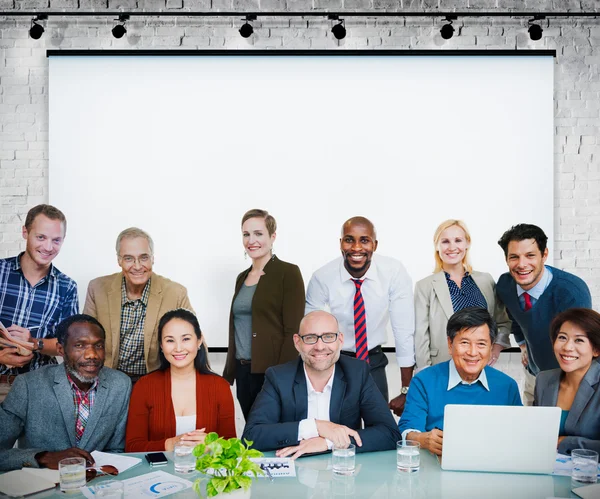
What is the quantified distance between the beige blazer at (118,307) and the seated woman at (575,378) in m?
2.12

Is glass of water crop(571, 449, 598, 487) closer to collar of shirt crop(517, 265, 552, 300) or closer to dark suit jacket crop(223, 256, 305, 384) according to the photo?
collar of shirt crop(517, 265, 552, 300)

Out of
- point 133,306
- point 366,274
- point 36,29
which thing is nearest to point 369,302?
point 366,274

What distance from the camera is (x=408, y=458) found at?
2311mm

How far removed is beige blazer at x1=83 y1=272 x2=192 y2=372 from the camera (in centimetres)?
379

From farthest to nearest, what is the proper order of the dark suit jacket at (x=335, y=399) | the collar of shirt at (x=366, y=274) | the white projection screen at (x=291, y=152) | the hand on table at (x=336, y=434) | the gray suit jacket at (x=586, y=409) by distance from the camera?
1. the white projection screen at (x=291, y=152)
2. the collar of shirt at (x=366, y=274)
3. the dark suit jacket at (x=335, y=399)
4. the gray suit jacket at (x=586, y=409)
5. the hand on table at (x=336, y=434)

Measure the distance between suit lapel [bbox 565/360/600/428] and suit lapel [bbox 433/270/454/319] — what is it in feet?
3.94

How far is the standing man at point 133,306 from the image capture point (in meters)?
3.79

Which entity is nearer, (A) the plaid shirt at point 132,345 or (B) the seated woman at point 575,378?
(B) the seated woman at point 575,378

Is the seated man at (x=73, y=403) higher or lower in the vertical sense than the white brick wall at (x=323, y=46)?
lower

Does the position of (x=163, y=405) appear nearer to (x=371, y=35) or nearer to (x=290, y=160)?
(x=290, y=160)

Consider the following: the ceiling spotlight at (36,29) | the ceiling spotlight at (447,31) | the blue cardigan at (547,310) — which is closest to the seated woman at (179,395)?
the blue cardigan at (547,310)

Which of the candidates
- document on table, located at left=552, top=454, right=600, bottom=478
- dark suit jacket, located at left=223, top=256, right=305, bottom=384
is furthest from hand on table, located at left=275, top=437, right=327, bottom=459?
dark suit jacket, located at left=223, top=256, right=305, bottom=384

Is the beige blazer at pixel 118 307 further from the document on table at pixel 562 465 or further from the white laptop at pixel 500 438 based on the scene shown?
the document on table at pixel 562 465

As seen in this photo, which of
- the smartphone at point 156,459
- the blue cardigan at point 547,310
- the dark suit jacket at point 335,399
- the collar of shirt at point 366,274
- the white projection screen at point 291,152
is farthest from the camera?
the white projection screen at point 291,152
